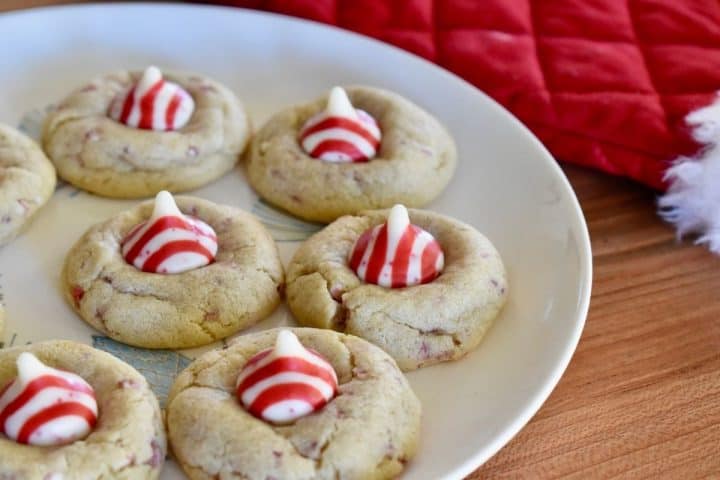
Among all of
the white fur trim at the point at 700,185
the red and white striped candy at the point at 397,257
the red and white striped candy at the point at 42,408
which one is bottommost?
the white fur trim at the point at 700,185

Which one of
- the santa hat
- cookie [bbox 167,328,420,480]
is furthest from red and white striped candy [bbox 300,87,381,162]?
cookie [bbox 167,328,420,480]

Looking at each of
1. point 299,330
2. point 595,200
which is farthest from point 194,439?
point 595,200

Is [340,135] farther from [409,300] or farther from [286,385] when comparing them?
[286,385]

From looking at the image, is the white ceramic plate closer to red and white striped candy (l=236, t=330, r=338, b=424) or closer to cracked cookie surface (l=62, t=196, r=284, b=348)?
cracked cookie surface (l=62, t=196, r=284, b=348)

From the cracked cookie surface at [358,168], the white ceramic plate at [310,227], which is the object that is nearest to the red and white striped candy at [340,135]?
the cracked cookie surface at [358,168]

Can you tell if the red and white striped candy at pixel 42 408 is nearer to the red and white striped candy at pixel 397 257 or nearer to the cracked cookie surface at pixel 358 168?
the red and white striped candy at pixel 397 257

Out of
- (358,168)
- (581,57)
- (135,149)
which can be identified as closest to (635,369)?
(358,168)
